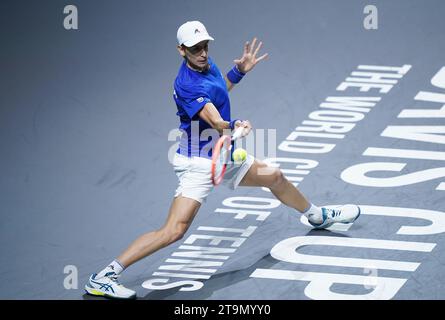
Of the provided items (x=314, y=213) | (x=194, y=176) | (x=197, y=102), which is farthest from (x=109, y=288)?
(x=314, y=213)

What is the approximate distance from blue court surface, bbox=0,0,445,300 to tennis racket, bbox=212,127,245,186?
2.45ft

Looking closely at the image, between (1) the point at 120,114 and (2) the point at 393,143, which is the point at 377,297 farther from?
(1) the point at 120,114

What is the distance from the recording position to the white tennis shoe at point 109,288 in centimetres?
656

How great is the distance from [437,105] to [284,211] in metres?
2.19

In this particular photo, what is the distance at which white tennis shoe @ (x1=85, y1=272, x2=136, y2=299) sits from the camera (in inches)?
258

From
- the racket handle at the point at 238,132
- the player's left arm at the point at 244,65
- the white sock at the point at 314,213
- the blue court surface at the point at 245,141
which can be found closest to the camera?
the racket handle at the point at 238,132

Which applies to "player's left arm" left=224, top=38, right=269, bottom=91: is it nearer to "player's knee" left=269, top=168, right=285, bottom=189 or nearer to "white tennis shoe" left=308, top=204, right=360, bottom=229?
"player's knee" left=269, top=168, right=285, bottom=189

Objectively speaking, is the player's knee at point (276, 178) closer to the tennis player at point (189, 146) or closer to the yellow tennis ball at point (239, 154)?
the tennis player at point (189, 146)

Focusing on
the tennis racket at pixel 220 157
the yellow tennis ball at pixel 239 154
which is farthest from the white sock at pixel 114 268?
the yellow tennis ball at pixel 239 154

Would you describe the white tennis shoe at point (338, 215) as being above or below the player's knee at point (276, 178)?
below

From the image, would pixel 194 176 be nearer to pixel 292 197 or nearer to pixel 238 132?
pixel 238 132

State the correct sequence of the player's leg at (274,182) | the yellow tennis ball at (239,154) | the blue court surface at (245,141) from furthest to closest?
the player's leg at (274,182) → the blue court surface at (245,141) → the yellow tennis ball at (239,154)

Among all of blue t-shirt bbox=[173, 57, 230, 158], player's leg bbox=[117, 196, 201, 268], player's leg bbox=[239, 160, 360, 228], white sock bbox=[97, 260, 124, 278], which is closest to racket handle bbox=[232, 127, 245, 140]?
blue t-shirt bbox=[173, 57, 230, 158]

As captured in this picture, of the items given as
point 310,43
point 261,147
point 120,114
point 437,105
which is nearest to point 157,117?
point 120,114
